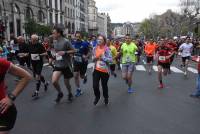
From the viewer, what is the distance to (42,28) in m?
41.0

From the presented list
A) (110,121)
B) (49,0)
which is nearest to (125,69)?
(110,121)

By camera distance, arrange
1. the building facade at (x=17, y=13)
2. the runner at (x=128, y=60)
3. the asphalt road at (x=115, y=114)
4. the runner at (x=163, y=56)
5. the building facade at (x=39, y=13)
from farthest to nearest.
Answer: the building facade at (x=39, y=13)
the building facade at (x=17, y=13)
the runner at (x=163, y=56)
the runner at (x=128, y=60)
the asphalt road at (x=115, y=114)

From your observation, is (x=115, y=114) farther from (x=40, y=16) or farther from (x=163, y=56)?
(x=40, y=16)

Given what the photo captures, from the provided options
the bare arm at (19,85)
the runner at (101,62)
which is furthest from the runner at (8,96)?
the runner at (101,62)

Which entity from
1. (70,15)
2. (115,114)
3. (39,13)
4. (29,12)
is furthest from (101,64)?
(70,15)

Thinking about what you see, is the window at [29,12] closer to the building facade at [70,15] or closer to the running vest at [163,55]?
the building facade at [70,15]

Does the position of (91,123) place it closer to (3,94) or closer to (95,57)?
(95,57)

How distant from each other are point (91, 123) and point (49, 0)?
56.8 meters

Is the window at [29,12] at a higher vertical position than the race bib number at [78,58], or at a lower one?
higher

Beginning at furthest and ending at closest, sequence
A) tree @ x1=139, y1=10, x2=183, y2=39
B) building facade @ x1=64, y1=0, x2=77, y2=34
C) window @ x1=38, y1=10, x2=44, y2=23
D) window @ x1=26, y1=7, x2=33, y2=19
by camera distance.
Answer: tree @ x1=139, y1=10, x2=183, y2=39, building facade @ x1=64, y1=0, x2=77, y2=34, window @ x1=38, y1=10, x2=44, y2=23, window @ x1=26, y1=7, x2=33, y2=19

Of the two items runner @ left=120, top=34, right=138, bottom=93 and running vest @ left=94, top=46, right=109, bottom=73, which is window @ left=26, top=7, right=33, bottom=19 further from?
running vest @ left=94, top=46, right=109, bottom=73

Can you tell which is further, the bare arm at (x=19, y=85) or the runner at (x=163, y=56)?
the runner at (x=163, y=56)

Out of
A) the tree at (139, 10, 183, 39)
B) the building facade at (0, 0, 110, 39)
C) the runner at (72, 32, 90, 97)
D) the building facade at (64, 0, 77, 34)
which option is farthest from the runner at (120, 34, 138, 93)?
the tree at (139, 10, 183, 39)

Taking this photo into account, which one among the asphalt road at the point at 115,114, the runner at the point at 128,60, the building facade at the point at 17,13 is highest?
the building facade at the point at 17,13
